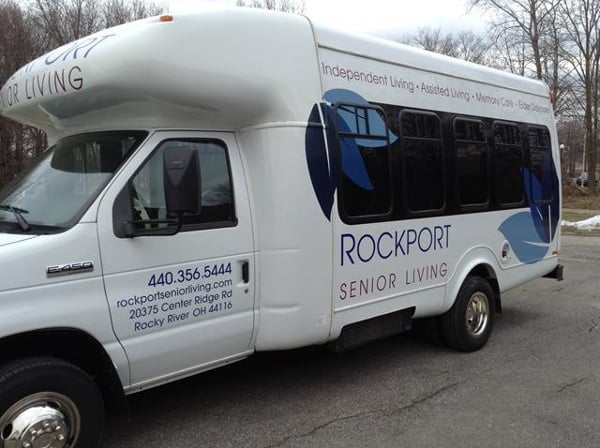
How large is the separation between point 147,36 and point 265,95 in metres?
0.87

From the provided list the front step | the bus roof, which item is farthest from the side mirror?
the front step

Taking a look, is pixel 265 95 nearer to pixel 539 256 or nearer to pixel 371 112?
pixel 371 112

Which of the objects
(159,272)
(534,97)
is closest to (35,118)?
(159,272)

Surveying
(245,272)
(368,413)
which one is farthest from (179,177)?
(368,413)

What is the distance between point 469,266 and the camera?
561 centimetres

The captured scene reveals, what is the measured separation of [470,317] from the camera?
579 cm

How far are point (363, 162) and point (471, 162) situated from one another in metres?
1.62

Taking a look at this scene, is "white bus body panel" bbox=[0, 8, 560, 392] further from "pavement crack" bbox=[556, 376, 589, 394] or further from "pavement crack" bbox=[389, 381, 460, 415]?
"pavement crack" bbox=[556, 376, 589, 394]

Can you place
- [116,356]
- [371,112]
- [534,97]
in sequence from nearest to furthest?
[116,356]
[371,112]
[534,97]

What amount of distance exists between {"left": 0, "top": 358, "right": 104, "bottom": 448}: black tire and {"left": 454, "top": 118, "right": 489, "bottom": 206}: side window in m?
3.73

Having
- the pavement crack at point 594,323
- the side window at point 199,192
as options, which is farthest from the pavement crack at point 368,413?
the pavement crack at point 594,323

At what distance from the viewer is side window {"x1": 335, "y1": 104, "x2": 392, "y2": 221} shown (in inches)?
173

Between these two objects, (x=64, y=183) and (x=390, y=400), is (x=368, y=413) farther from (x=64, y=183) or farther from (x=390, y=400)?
(x=64, y=183)

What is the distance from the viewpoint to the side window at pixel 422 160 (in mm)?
4969
